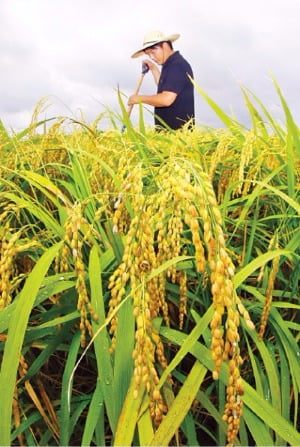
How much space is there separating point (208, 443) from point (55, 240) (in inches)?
24.5

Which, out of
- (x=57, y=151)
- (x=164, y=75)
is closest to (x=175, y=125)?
(x=164, y=75)

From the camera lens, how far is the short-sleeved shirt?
540 cm

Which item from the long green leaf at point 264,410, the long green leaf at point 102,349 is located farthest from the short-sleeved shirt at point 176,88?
the long green leaf at point 264,410

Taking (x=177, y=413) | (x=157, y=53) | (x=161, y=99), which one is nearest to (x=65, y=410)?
(x=177, y=413)

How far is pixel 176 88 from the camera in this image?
5375 millimetres

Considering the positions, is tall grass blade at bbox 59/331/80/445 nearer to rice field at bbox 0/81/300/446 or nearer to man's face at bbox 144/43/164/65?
rice field at bbox 0/81/300/446

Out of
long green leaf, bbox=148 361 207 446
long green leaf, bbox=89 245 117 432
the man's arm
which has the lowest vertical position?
long green leaf, bbox=148 361 207 446

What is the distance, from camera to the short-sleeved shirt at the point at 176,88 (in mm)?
5402

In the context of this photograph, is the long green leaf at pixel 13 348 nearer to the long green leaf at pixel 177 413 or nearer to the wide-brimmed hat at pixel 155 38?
the long green leaf at pixel 177 413

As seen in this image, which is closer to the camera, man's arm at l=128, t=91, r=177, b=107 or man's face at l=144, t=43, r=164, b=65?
man's arm at l=128, t=91, r=177, b=107

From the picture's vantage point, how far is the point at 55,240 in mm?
1469

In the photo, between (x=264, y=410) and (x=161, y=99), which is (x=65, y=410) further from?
(x=161, y=99)

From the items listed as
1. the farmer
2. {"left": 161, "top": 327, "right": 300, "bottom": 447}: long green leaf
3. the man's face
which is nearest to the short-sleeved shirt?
the farmer

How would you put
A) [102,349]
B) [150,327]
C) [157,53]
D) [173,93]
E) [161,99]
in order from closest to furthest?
[150,327] → [102,349] → [161,99] → [173,93] → [157,53]
